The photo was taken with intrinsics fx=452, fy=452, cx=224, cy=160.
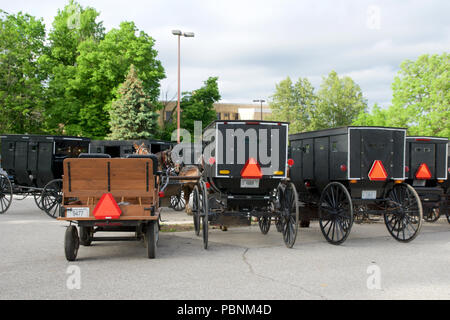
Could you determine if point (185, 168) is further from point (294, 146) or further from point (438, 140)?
point (438, 140)

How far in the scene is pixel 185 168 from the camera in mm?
15297

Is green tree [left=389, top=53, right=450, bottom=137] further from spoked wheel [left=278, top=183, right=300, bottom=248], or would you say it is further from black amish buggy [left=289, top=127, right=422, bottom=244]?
spoked wheel [left=278, top=183, right=300, bottom=248]

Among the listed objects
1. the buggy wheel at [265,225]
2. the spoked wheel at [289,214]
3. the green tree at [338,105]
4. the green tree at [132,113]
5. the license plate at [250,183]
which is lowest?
the buggy wheel at [265,225]

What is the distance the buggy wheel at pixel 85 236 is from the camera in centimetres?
851

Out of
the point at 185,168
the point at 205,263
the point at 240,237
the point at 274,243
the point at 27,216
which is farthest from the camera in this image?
the point at 185,168

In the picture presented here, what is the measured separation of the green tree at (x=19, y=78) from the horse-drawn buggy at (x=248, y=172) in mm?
26271

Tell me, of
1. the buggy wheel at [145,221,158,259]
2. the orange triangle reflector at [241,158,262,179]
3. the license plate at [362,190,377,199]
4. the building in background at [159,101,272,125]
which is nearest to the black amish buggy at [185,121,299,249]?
the orange triangle reflector at [241,158,262,179]

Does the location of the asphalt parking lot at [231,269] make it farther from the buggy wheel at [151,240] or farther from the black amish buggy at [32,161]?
the black amish buggy at [32,161]

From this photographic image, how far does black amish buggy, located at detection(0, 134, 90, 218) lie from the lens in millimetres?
14586

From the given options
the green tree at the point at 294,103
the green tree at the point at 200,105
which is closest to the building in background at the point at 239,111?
A: the green tree at the point at 294,103

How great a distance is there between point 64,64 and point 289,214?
3422 cm
